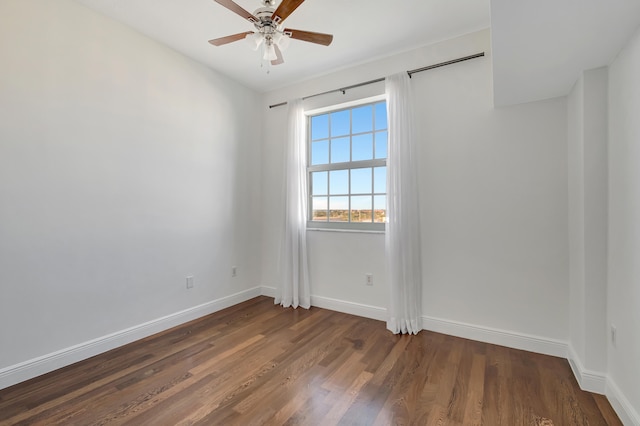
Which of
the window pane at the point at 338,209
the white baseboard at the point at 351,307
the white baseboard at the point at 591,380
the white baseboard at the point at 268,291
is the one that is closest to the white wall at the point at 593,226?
the white baseboard at the point at 591,380

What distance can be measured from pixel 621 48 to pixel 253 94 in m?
3.51

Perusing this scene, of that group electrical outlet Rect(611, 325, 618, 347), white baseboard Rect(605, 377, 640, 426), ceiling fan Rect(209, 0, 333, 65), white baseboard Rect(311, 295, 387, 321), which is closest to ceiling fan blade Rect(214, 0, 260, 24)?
ceiling fan Rect(209, 0, 333, 65)

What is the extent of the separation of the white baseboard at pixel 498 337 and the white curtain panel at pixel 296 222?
1.46 m

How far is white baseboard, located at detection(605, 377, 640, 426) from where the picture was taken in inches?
59.0

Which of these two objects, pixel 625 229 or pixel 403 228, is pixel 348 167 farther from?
pixel 625 229

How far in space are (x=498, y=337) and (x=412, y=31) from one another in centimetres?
279

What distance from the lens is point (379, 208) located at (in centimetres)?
323

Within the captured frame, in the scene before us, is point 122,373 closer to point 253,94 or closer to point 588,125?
point 253,94

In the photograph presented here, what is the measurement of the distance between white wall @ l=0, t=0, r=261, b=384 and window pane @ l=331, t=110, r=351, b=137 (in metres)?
1.33

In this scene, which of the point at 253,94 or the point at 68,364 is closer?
the point at 68,364

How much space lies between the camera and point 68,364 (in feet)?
7.22

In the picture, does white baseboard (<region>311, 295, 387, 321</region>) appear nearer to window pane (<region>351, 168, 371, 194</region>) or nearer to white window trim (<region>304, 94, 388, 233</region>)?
white window trim (<region>304, 94, 388, 233</region>)

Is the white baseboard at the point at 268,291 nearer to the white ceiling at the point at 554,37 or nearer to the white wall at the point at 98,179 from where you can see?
the white wall at the point at 98,179

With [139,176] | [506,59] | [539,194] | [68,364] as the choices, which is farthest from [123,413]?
[539,194]
